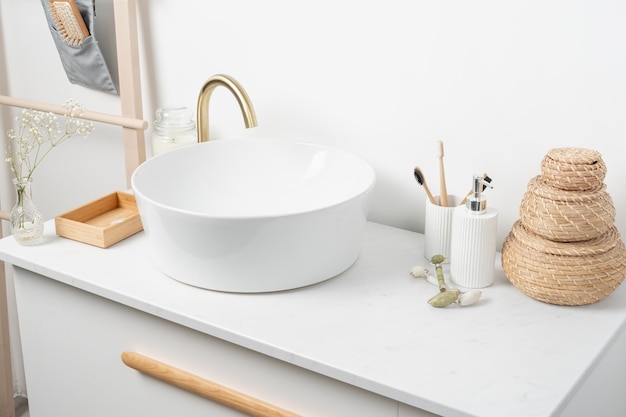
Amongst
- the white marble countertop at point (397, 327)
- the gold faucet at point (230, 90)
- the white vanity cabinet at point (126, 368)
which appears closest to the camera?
the white marble countertop at point (397, 327)

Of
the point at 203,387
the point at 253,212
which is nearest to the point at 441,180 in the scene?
the point at 253,212

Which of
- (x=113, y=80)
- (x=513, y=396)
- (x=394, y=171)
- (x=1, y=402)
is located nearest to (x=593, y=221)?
(x=513, y=396)

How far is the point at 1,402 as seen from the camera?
2.18 m

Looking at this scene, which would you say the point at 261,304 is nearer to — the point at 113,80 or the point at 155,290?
the point at 155,290

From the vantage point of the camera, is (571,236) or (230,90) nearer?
(571,236)

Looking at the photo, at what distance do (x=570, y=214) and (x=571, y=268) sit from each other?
76 millimetres

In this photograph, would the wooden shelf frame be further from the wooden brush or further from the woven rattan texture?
the woven rattan texture

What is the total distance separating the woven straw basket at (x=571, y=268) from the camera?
3.67 ft

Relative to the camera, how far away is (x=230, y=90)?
1.45 metres

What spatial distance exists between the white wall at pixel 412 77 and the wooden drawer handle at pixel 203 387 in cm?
50

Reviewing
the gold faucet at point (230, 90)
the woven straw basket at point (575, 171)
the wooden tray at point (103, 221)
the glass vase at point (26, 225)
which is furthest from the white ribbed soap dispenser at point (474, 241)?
the glass vase at point (26, 225)

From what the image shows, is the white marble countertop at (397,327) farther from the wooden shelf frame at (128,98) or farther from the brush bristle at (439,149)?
the wooden shelf frame at (128,98)

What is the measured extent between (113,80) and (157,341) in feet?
2.67

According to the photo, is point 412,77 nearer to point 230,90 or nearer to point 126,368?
point 230,90
